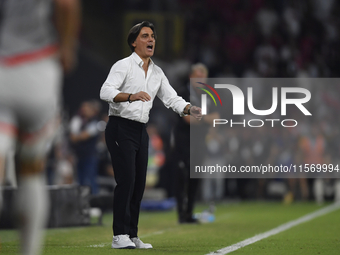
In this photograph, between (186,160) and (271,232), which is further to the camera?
(186,160)

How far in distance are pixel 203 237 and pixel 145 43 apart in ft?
8.22

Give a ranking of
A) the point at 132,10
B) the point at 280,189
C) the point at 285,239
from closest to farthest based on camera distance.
Answer: 1. the point at 285,239
2. the point at 280,189
3. the point at 132,10

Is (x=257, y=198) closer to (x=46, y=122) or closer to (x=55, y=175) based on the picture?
(x=55, y=175)

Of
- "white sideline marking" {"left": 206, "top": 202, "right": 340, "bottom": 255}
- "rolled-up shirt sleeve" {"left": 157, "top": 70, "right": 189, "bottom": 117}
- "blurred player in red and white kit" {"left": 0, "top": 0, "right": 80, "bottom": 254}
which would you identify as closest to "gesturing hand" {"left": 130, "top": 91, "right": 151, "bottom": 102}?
"rolled-up shirt sleeve" {"left": 157, "top": 70, "right": 189, "bottom": 117}

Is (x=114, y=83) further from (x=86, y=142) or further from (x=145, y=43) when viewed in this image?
(x=86, y=142)

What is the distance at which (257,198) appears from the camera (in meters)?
17.3

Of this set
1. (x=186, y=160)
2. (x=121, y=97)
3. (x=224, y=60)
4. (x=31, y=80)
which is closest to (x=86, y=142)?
(x=186, y=160)

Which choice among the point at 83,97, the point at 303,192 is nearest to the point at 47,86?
the point at 83,97

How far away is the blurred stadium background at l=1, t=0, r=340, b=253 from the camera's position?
1491 centimetres

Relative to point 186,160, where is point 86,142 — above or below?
above

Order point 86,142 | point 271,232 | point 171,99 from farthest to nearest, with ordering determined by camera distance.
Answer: point 86,142
point 271,232
point 171,99

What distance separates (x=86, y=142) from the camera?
11.9 m

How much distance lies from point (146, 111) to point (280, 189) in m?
11.4

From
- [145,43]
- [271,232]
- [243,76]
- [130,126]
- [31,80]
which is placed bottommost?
[271,232]
